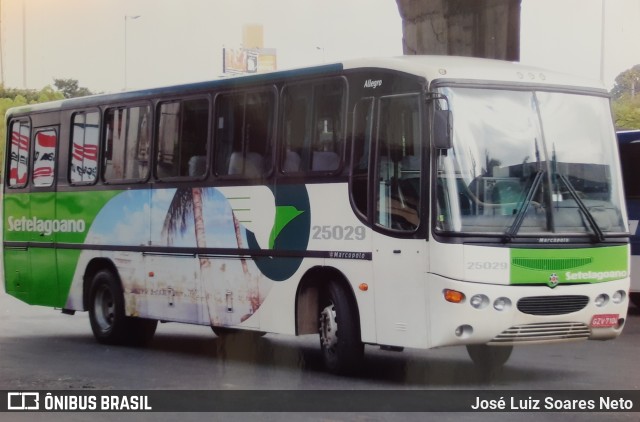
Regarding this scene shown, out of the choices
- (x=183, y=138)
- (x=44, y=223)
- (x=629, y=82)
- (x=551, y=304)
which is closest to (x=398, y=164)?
(x=551, y=304)

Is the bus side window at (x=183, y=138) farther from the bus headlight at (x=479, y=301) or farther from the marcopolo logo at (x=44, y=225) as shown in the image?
the bus headlight at (x=479, y=301)

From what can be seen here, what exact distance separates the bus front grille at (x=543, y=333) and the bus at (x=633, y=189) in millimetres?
7787

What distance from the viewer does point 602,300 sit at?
440 inches

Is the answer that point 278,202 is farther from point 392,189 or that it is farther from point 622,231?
point 622,231

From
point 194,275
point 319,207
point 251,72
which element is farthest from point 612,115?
point 194,275

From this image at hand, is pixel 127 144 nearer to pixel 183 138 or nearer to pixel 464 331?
pixel 183 138

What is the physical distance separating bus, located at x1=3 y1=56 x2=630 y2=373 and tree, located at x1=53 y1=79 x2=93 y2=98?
3.63 metres

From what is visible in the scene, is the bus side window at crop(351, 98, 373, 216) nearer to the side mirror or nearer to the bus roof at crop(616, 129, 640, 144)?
the side mirror

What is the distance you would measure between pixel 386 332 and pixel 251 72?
11.4 feet

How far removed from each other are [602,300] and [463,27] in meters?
6.33

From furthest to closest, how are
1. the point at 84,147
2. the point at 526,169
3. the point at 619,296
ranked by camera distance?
the point at 84,147, the point at 619,296, the point at 526,169

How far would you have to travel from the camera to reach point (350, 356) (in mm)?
11469

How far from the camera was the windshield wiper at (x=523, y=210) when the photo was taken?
35.1 feet

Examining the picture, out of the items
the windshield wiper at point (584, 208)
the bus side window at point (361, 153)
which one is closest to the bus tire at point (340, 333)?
the bus side window at point (361, 153)
